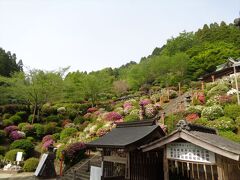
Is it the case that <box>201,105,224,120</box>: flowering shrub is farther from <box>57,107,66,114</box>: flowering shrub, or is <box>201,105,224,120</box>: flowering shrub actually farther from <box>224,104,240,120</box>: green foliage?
<box>57,107,66,114</box>: flowering shrub

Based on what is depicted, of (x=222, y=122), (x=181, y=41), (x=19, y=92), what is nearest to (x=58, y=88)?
(x=19, y=92)

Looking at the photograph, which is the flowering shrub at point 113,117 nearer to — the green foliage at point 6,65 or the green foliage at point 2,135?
the green foliage at point 2,135

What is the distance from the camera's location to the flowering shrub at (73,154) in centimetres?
1792

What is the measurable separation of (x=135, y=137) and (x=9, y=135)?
21.4 m

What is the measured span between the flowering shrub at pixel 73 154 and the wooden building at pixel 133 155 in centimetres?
691

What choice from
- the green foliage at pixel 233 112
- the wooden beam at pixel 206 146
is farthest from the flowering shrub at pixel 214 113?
the wooden beam at pixel 206 146

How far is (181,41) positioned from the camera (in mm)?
55438

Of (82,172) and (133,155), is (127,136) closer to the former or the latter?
(133,155)

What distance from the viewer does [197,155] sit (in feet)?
26.0

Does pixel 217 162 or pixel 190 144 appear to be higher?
pixel 190 144

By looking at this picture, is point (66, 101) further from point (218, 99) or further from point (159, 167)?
point (159, 167)

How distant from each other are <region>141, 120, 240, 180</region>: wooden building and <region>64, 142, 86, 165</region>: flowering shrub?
10.2 meters

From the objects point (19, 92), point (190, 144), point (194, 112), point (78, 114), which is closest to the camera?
point (190, 144)

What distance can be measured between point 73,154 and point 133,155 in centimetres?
956
